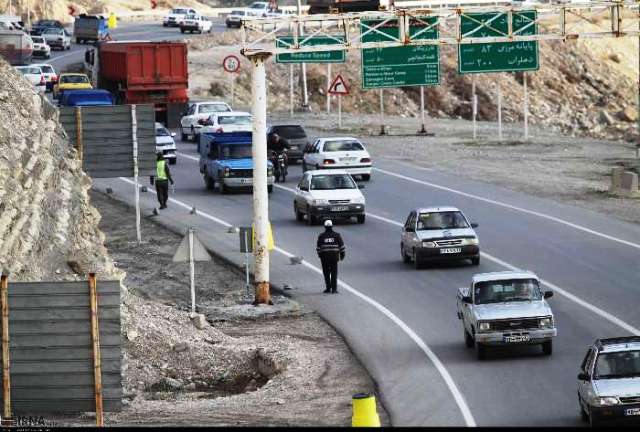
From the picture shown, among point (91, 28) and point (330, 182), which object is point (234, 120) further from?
point (91, 28)

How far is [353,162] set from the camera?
54.7 meters

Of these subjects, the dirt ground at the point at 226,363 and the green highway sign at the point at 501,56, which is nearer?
the dirt ground at the point at 226,363

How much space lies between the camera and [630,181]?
51250mm

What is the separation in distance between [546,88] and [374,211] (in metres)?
59.1

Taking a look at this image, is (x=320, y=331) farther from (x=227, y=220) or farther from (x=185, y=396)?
(x=227, y=220)

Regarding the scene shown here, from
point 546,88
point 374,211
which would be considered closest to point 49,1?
point 546,88

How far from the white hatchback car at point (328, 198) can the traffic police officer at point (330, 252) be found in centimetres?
994

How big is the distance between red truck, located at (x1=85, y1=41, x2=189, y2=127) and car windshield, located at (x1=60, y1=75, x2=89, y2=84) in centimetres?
408

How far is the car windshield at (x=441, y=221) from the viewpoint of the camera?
38.0 meters

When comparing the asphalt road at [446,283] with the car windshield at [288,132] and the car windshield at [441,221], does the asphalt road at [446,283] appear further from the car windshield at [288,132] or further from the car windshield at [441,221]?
the car windshield at [288,132]

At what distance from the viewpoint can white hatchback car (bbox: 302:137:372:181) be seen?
54281mm

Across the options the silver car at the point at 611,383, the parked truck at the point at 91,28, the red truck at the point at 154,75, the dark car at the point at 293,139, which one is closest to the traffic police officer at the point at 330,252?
the silver car at the point at 611,383

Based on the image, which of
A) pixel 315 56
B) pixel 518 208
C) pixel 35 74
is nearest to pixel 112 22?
pixel 35 74

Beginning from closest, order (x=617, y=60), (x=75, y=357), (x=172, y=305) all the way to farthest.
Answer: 1. (x=75, y=357)
2. (x=172, y=305)
3. (x=617, y=60)
